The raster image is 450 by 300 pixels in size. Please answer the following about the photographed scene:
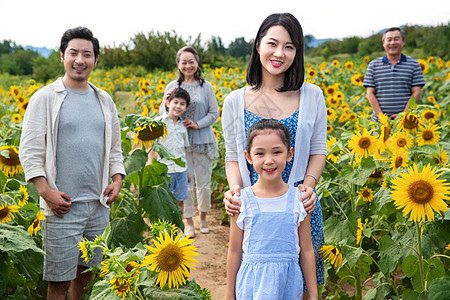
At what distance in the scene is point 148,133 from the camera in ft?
9.64

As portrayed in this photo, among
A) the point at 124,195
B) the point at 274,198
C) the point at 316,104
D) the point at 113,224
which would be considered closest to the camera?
the point at 274,198

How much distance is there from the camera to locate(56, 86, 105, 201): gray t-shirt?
2430 mm

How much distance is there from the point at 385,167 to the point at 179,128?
2012 mm

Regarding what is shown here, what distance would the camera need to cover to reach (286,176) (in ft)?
6.21

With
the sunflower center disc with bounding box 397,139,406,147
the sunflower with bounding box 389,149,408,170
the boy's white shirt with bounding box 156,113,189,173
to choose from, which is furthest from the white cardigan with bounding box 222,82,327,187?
the boy's white shirt with bounding box 156,113,189,173

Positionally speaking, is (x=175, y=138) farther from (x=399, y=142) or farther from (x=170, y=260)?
(x=170, y=260)

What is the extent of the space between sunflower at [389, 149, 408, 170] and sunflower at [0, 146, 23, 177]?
7.34ft

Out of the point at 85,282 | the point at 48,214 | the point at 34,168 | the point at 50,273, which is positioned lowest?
the point at 85,282

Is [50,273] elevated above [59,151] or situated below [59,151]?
below

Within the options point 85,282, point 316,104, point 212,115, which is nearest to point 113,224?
point 85,282

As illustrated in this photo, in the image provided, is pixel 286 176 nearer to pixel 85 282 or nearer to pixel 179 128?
pixel 85 282

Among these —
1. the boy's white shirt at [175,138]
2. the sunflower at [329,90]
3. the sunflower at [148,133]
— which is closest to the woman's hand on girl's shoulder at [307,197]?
the sunflower at [148,133]

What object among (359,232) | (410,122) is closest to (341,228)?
(359,232)

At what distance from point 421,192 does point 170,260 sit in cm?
106
